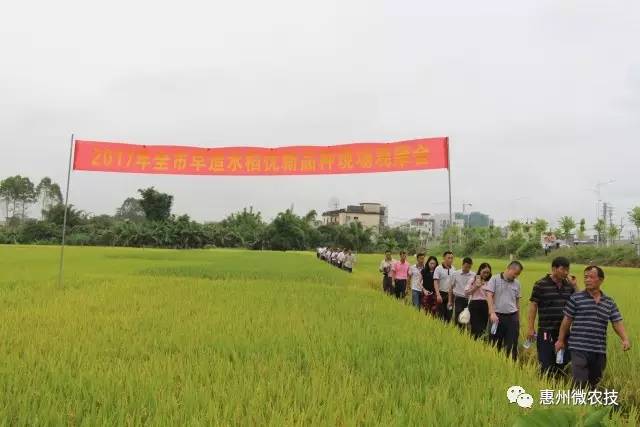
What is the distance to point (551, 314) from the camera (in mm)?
4504

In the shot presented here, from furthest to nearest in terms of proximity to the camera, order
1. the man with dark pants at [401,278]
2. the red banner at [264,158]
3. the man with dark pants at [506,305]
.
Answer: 1. the red banner at [264,158]
2. the man with dark pants at [401,278]
3. the man with dark pants at [506,305]

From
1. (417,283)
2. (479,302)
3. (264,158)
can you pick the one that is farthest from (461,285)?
(264,158)

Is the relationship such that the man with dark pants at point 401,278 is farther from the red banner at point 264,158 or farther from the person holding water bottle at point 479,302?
the person holding water bottle at point 479,302

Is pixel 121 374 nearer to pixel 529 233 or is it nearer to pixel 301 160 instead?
pixel 301 160

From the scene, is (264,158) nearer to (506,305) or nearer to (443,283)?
(443,283)

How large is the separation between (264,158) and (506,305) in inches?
275

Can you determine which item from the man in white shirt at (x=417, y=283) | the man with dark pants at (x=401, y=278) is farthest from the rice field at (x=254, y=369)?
the man with dark pants at (x=401, y=278)

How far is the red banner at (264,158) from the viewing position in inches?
380

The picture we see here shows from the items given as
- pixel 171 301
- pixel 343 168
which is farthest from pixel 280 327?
pixel 343 168

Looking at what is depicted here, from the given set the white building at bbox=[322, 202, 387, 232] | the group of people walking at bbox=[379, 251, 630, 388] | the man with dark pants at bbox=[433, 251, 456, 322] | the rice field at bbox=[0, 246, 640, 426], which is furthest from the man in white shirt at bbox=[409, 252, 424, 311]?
the white building at bbox=[322, 202, 387, 232]

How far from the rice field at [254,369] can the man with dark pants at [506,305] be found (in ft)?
1.75

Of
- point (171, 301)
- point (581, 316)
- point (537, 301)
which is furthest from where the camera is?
point (171, 301)

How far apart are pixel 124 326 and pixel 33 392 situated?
2.42 m

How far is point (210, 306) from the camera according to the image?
682 centimetres
